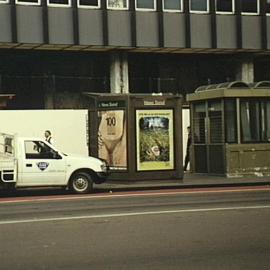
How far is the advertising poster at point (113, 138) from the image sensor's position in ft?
66.2

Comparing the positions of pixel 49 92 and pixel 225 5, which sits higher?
pixel 225 5

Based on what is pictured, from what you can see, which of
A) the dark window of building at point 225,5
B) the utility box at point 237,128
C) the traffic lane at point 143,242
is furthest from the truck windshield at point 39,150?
the dark window of building at point 225,5

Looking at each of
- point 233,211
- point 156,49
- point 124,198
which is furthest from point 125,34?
point 233,211

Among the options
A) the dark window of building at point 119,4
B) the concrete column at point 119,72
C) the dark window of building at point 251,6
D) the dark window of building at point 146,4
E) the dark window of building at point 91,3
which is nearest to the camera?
the dark window of building at point 91,3

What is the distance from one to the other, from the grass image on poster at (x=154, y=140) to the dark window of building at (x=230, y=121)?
2.15 metres

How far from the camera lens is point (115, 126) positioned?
66.8 ft

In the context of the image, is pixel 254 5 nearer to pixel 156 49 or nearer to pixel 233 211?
pixel 156 49

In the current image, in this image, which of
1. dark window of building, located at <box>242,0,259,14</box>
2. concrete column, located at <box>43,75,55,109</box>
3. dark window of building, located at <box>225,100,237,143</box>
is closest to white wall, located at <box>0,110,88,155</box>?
dark window of building, located at <box>225,100,237,143</box>

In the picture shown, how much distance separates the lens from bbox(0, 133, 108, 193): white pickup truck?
17266 millimetres

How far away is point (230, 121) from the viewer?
21.5 m

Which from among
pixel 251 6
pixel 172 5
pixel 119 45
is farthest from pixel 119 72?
pixel 251 6

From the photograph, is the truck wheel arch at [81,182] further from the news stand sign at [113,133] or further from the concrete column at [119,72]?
the concrete column at [119,72]

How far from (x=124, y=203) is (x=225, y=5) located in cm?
2148

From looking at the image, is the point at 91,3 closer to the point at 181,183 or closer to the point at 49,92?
the point at 49,92
